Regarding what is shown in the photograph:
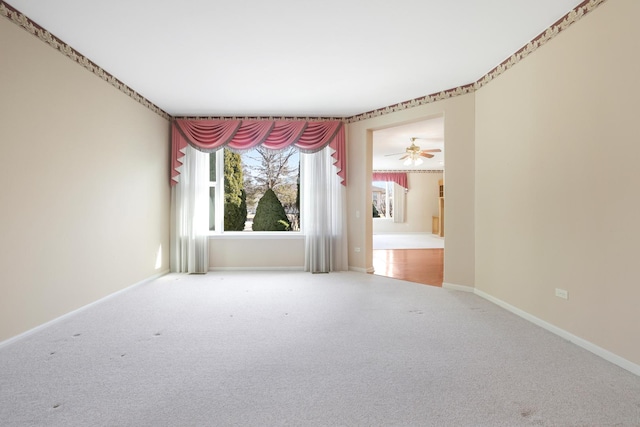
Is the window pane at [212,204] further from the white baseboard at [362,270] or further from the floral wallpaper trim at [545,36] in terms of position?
the floral wallpaper trim at [545,36]

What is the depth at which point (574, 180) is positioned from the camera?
103 inches

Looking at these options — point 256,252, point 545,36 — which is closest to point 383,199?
point 256,252

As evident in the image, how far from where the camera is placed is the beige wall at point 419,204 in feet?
41.0

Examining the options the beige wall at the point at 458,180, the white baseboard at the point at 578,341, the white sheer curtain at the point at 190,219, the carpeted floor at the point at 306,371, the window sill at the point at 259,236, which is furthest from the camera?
the window sill at the point at 259,236

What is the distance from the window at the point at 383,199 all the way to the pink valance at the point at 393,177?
38cm

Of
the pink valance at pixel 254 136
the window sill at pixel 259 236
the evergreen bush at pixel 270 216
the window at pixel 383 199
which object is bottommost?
the window sill at pixel 259 236

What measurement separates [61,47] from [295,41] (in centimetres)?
224

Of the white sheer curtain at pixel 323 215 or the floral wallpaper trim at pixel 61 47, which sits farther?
the white sheer curtain at pixel 323 215

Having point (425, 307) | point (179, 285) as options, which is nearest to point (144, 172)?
point (179, 285)

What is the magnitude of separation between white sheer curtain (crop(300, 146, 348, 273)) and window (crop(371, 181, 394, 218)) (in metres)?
7.67

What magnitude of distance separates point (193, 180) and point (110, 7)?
3056 millimetres

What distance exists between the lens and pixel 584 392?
1904mm

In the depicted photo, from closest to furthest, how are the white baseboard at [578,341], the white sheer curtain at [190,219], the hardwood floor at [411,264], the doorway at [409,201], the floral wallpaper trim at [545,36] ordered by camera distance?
the white baseboard at [578,341]
the floral wallpaper trim at [545,36]
the hardwood floor at [411,264]
the white sheer curtain at [190,219]
the doorway at [409,201]

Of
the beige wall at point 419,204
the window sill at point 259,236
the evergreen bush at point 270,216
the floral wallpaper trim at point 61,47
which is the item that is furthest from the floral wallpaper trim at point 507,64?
the beige wall at point 419,204
